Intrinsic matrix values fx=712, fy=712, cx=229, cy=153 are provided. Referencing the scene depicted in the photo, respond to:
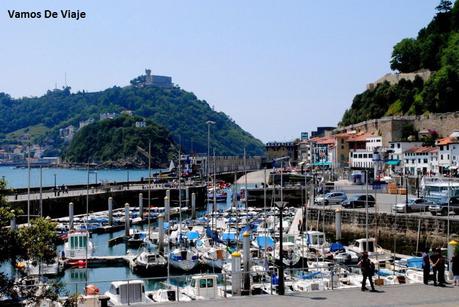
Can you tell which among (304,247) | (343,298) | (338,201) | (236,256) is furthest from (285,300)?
(338,201)

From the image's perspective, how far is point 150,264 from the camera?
4059 cm

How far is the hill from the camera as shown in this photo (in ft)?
344

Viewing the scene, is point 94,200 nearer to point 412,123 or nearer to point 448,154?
point 448,154

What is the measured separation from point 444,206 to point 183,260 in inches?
653

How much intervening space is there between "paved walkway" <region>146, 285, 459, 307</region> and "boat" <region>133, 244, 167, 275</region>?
66.4 feet

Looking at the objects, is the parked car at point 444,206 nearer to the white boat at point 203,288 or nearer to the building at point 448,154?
the white boat at point 203,288

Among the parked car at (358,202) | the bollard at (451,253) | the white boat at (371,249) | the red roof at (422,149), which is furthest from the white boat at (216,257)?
the red roof at (422,149)

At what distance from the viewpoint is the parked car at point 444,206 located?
4384 cm

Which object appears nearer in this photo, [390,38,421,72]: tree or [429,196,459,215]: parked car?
[429,196,459,215]: parked car

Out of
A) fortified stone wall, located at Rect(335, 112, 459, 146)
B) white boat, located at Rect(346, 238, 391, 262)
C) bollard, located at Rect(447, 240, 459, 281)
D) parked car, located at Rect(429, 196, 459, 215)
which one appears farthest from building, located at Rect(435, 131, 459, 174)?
bollard, located at Rect(447, 240, 459, 281)

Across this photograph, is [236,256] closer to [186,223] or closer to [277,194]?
[186,223]

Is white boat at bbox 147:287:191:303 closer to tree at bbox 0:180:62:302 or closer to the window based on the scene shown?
the window

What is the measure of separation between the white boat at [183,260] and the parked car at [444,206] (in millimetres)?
15030

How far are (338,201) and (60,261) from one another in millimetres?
26408
